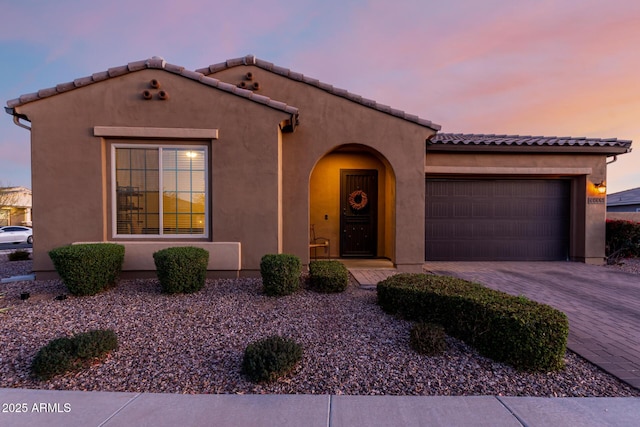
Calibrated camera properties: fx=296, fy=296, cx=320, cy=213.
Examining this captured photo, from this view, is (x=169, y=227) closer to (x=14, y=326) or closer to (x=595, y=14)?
(x=14, y=326)

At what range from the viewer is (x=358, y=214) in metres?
9.25

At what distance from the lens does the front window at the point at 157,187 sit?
6.38m

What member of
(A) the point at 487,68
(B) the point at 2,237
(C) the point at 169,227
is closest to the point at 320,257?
(C) the point at 169,227

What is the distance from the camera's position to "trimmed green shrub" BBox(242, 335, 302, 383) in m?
2.81

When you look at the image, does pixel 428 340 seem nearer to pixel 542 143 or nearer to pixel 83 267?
pixel 83 267

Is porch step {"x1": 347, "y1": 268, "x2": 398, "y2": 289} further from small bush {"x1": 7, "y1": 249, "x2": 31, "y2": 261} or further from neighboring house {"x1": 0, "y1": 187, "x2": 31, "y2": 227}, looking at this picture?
neighboring house {"x1": 0, "y1": 187, "x2": 31, "y2": 227}

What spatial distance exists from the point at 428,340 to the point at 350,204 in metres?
6.12

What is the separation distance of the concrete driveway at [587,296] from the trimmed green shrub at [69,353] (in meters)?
5.31

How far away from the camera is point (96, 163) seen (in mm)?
6137

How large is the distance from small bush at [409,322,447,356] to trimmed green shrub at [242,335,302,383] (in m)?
1.33

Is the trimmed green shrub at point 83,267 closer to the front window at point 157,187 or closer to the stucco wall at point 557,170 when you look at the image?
the front window at point 157,187

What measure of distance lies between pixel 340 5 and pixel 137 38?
7.01m

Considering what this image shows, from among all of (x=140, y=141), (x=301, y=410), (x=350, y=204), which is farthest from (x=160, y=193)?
(x=301, y=410)

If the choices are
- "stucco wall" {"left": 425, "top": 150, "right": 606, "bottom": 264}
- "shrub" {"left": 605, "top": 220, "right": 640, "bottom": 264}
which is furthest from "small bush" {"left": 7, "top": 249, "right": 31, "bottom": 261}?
Answer: "shrub" {"left": 605, "top": 220, "right": 640, "bottom": 264}
